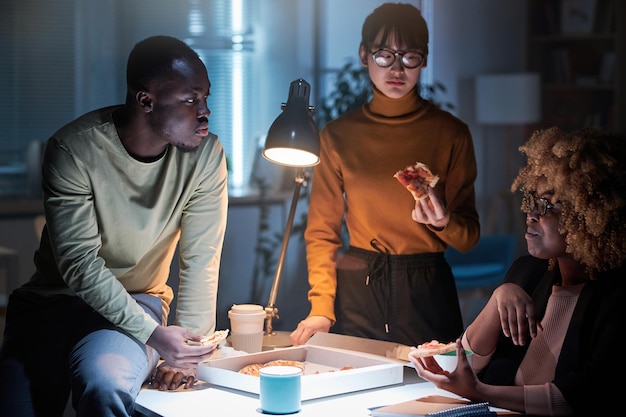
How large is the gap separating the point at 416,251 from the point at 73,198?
1038 millimetres

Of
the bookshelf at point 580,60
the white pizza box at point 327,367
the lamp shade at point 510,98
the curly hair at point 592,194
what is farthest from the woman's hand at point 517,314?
the bookshelf at point 580,60

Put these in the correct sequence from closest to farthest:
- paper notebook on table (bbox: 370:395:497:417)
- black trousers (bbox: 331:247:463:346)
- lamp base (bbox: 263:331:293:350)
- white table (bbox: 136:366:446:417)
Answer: paper notebook on table (bbox: 370:395:497:417) < white table (bbox: 136:366:446:417) < lamp base (bbox: 263:331:293:350) < black trousers (bbox: 331:247:463:346)

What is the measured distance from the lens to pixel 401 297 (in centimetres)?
265

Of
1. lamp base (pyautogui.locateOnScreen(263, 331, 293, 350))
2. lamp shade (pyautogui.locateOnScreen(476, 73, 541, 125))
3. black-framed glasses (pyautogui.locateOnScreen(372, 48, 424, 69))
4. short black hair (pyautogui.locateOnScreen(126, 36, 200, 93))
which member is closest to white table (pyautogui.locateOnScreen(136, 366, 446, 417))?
lamp base (pyautogui.locateOnScreen(263, 331, 293, 350))

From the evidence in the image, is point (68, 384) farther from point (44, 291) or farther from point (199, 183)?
point (199, 183)

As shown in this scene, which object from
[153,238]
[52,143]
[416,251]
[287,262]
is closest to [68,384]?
[153,238]

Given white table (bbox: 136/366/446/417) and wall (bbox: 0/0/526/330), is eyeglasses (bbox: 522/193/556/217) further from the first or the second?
wall (bbox: 0/0/526/330)

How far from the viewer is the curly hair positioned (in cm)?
193

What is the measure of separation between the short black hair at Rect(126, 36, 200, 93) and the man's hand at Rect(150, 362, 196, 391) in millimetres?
725

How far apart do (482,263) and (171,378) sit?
12.6ft

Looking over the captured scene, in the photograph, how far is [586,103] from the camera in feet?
21.2

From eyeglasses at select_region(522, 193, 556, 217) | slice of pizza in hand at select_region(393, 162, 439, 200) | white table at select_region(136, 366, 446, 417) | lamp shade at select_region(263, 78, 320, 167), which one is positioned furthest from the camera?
slice of pizza in hand at select_region(393, 162, 439, 200)

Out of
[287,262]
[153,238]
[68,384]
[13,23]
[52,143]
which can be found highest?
[13,23]

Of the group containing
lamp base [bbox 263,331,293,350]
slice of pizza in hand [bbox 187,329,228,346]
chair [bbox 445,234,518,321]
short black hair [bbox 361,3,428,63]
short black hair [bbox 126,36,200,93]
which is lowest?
chair [bbox 445,234,518,321]
